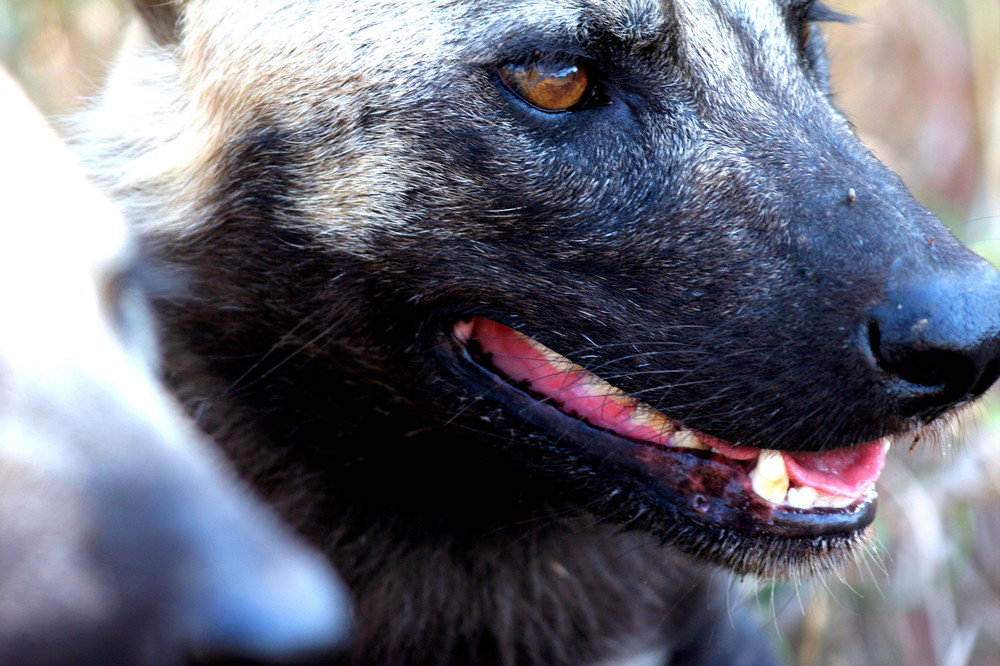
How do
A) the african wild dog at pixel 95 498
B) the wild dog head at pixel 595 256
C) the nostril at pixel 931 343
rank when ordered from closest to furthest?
the african wild dog at pixel 95 498 → the nostril at pixel 931 343 → the wild dog head at pixel 595 256

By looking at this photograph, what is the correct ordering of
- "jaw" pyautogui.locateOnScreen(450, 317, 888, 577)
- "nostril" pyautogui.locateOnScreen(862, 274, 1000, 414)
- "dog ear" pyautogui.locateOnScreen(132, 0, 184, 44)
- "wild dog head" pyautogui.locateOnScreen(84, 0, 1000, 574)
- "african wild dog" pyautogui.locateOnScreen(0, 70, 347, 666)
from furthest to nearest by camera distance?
"dog ear" pyautogui.locateOnScreen(132, 0, 184, 44), "jaw" pyautogui.locateOnScreen(450, 317, 888, 577), "wild dog head" pyautogui.locateOnScreen(84, 0, 1000, 574), "nostril" pyautogui.locateOnScreen(862, 274, 1000, 414), "african wild dog" pyautogui.locateOnScreen(0, 70, 347, 666)

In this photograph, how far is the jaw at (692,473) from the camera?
2232 millimetres

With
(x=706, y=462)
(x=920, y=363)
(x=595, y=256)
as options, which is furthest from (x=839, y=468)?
(x=595, y=256)

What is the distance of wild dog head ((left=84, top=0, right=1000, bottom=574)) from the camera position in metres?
2.09

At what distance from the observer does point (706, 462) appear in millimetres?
2295

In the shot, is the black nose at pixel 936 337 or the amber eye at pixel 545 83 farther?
the amber eye at pixel 545 83

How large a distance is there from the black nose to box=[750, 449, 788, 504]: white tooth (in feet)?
0.97

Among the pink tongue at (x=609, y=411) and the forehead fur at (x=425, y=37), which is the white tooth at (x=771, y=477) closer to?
the pink tongue at (x=609, y=411)

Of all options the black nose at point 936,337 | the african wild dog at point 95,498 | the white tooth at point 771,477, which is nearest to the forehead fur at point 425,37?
the african wild dog at point 95,498

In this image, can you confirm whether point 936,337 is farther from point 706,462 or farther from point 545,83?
point 545,83

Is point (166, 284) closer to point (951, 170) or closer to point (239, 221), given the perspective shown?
point (239, 221)

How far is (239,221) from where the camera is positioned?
2.50m

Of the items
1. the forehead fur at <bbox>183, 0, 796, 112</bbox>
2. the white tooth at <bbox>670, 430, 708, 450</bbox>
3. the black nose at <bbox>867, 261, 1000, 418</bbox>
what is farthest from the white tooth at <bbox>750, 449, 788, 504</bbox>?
the forehead fur at <bbox>183, 0, 796, 112</bbox>

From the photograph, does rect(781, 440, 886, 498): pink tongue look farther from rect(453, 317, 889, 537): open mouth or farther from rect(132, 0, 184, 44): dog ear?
rect(132, 0, 184, 44): dog ear
